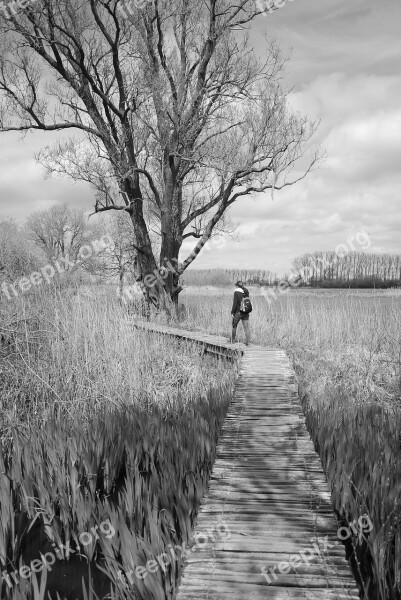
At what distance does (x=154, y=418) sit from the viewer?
16.6ft

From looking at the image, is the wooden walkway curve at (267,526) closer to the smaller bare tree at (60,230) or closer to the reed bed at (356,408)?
the reed bed at (356,408)

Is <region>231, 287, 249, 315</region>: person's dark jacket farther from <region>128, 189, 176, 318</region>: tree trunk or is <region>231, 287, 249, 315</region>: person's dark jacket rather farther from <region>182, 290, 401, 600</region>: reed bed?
<region>128, 189, 176, 318</region>: tree trunk

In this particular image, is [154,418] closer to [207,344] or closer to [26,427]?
[26,427]

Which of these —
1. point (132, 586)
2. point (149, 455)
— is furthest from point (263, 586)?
point (149, 455)

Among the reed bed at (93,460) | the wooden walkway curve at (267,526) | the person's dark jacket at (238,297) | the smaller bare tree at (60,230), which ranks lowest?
the reed bed at (93,460)

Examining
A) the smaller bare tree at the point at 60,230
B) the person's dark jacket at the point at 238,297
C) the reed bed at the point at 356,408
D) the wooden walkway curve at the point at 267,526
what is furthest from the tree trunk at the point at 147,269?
the smaller bare tree at the point at 60,230

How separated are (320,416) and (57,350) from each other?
4226 millimetres

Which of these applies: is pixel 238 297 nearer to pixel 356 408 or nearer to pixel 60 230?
pixel 356 408

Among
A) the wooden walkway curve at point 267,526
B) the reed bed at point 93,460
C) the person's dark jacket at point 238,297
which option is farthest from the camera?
the person's dark jacket at point 238,297

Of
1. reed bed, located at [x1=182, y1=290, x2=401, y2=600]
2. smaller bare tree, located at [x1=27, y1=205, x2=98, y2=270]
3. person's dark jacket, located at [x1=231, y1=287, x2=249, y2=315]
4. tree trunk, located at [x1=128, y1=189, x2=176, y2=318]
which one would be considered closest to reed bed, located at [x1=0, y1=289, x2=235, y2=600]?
reed bed, located at [x1=182, y1=290, x2=401, y2=600]

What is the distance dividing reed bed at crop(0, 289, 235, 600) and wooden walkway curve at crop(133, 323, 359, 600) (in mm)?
228

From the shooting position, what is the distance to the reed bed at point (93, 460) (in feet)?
8.96

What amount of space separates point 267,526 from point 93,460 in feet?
5.72

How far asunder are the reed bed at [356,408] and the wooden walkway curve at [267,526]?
8.3 inches
